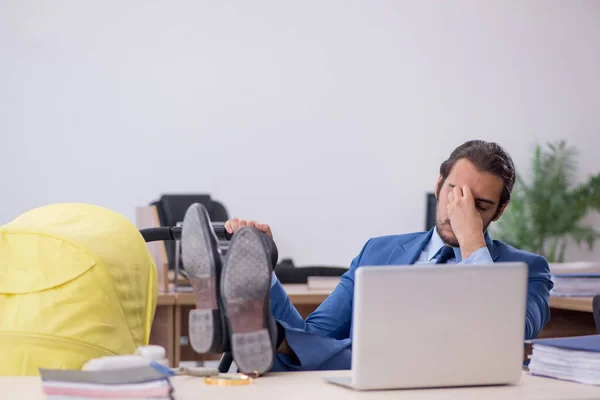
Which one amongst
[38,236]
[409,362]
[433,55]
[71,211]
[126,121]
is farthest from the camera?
[433,55]

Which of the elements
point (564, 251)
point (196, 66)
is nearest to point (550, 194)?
point (564, 251)

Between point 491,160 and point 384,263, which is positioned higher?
point 491,160

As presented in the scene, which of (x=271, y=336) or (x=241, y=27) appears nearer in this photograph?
(x=271, y=336)

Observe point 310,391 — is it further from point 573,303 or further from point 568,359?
point 573,303

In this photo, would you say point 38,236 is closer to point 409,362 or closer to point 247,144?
point 409,362

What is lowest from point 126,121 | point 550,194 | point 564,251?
point 564,251

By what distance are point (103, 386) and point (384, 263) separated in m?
1.28

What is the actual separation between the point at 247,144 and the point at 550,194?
2.81m

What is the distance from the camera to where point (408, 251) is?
230cm

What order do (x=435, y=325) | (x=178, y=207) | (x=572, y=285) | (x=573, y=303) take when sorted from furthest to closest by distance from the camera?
(x=178, y=207), (x=572, y=285), (x=573, y=303), (x=435, y=325)

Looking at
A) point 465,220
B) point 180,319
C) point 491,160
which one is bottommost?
point 180,319

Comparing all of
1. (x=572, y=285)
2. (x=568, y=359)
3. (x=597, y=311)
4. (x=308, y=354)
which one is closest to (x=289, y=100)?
(x=572, y=285)

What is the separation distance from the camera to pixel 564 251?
7898mm

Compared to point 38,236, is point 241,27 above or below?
above
